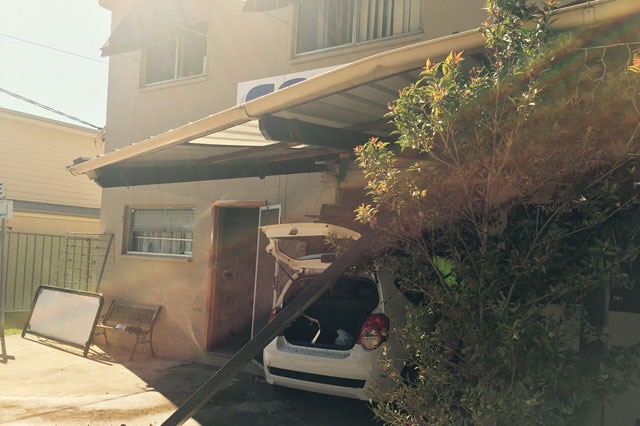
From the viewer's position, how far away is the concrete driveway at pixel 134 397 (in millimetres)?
6234

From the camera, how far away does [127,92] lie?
1129 centimetres

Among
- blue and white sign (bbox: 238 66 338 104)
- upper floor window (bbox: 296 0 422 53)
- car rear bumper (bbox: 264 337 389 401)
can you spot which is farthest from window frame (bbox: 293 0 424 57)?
car rear bumper (bbox: 264 337 389 401)

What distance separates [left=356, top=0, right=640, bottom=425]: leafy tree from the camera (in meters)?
2.88

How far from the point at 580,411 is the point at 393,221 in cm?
139

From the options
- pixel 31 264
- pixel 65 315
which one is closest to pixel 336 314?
pixel 65 315

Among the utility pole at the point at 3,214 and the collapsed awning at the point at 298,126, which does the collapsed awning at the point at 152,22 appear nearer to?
the collapsed awning at the point at 298,126

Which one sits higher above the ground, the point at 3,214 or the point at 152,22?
the point at 152,22

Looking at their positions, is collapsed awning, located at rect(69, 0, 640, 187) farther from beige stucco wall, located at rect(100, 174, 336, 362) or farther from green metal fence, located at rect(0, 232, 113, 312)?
green metal fence, located at rect(0, 232, 113, 312)

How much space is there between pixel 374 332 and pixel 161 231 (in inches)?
237

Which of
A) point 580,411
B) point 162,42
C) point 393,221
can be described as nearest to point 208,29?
point 162,42

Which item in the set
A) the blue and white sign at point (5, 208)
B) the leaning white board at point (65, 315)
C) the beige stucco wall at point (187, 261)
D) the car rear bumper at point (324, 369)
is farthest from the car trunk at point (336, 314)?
the blue and white sign at point (5, 208)

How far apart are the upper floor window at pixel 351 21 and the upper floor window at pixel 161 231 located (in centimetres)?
356

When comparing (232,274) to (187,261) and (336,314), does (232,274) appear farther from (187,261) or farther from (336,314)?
(336,314)

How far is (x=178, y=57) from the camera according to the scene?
1077 cm
